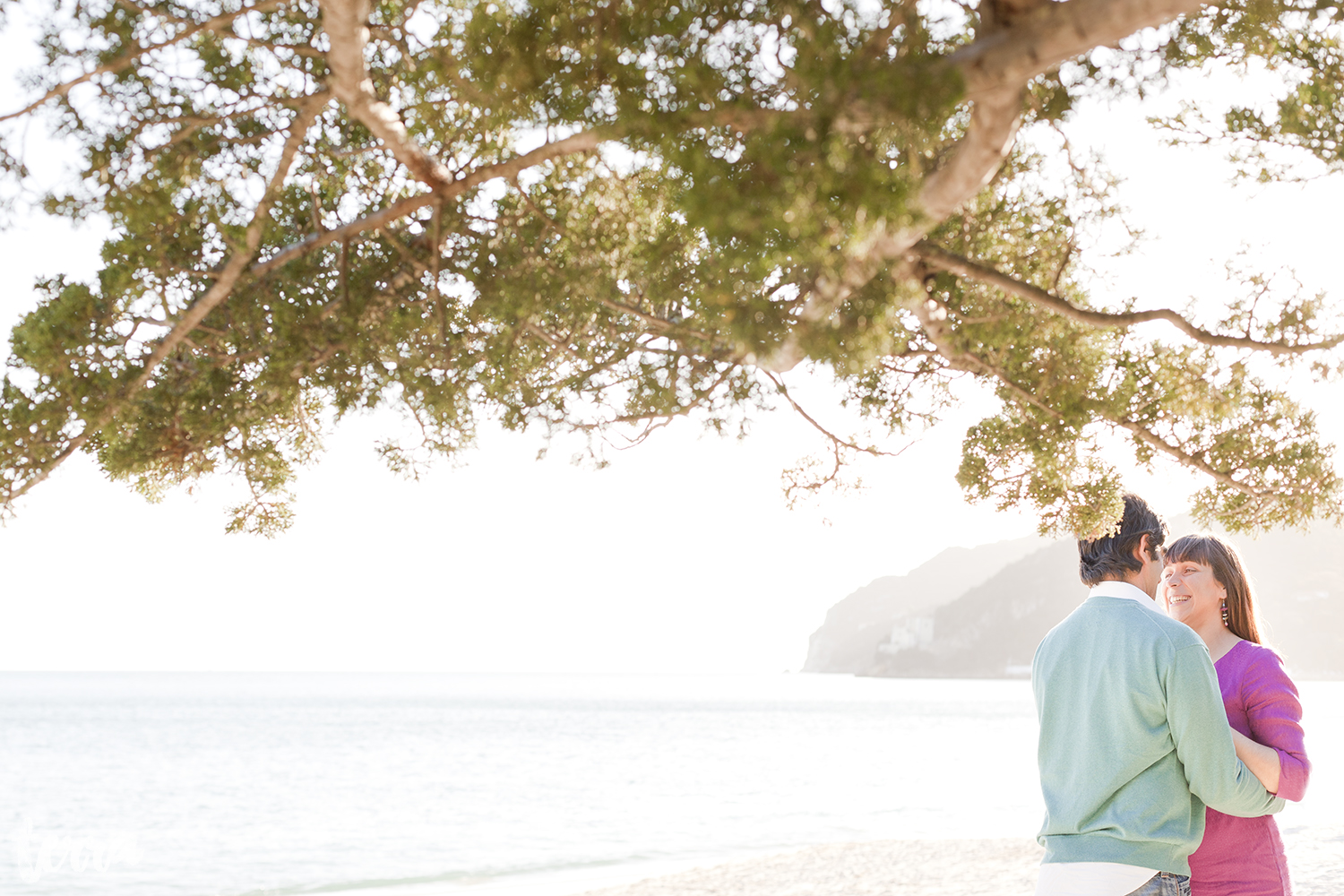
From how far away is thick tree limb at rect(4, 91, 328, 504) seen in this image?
3293mm

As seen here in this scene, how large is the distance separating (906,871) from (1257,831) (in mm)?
9239

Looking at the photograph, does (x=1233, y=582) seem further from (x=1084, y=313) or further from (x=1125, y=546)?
(x=1084, y=313)

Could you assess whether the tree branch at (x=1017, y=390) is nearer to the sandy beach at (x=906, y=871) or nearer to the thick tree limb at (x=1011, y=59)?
the thick tree limb at (x=1011, y=59)

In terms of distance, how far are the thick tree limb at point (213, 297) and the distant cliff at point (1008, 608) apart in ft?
189

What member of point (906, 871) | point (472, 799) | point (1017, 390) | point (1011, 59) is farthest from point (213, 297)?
point (472, 799)

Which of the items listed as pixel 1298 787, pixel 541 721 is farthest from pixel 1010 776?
pixel 541 721

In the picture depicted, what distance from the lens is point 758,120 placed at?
1972mm

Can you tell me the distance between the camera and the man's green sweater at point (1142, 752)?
199 cm

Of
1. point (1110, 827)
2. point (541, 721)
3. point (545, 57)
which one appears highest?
point (545, 57)

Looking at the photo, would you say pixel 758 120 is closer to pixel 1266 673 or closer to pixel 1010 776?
pixel 1266 673

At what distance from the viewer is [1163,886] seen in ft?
6.58

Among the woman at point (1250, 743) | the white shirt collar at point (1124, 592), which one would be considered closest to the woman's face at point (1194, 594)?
the woman at point (1250, 743)

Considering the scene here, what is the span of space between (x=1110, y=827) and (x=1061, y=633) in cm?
42

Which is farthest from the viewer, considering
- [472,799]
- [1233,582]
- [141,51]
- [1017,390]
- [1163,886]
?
[472,799]
